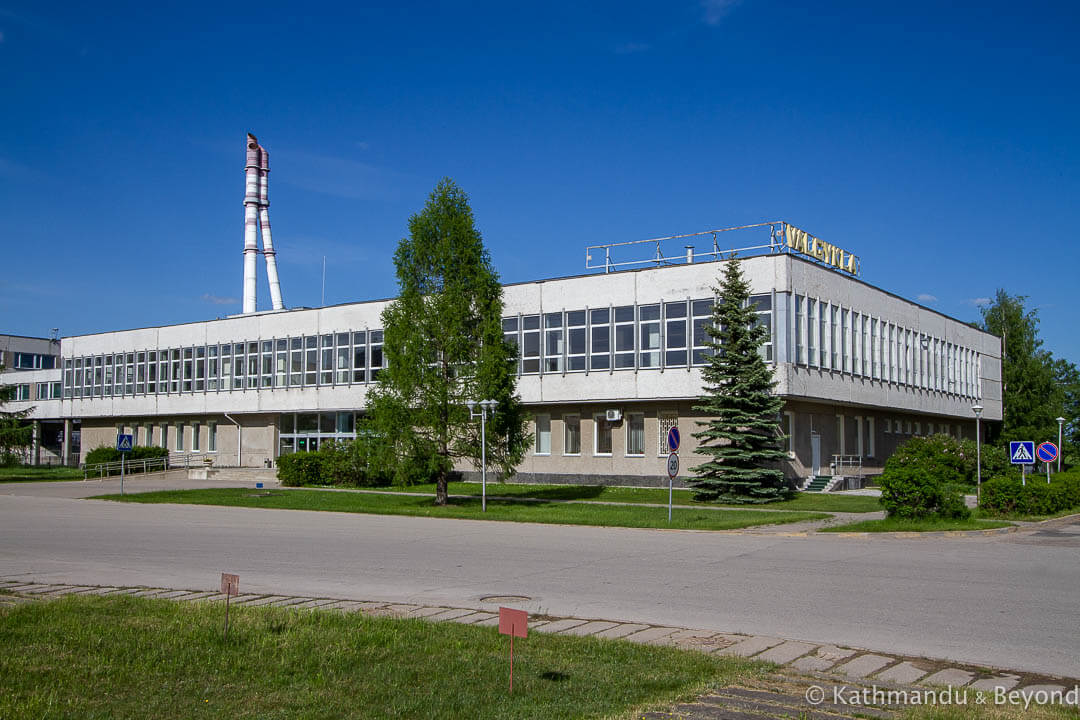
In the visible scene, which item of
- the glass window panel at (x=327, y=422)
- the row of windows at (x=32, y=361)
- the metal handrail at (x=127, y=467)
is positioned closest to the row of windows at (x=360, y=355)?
the glass window panel at (x=327, y=422)

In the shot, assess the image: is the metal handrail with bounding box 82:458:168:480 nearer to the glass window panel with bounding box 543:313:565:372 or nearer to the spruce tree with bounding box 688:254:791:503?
the glass window panel with bounding box 543:313:565:372

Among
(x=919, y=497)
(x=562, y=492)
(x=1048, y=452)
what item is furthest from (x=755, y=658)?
(x=562, y=492)

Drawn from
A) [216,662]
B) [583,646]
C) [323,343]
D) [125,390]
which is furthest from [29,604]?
[125,390]

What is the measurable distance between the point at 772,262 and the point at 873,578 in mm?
25442

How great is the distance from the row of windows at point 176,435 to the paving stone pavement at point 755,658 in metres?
48.5

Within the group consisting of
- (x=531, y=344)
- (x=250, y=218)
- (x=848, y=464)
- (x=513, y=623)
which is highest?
(x=250, y=218)

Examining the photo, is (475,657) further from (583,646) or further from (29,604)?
(29,604)

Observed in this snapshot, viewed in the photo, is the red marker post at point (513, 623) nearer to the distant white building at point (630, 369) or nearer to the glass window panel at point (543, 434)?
the distant white building at point (630, 369)

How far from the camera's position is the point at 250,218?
7138cm

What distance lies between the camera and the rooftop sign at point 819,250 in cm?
3903

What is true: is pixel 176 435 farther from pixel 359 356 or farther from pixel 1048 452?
pixel 1048 452

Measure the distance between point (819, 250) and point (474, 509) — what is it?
20.8 metres

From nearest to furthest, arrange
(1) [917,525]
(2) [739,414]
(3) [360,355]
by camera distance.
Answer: (1) [917,525] → (2) [739,414] → (3) [360,355]

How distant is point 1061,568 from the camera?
14914mm
